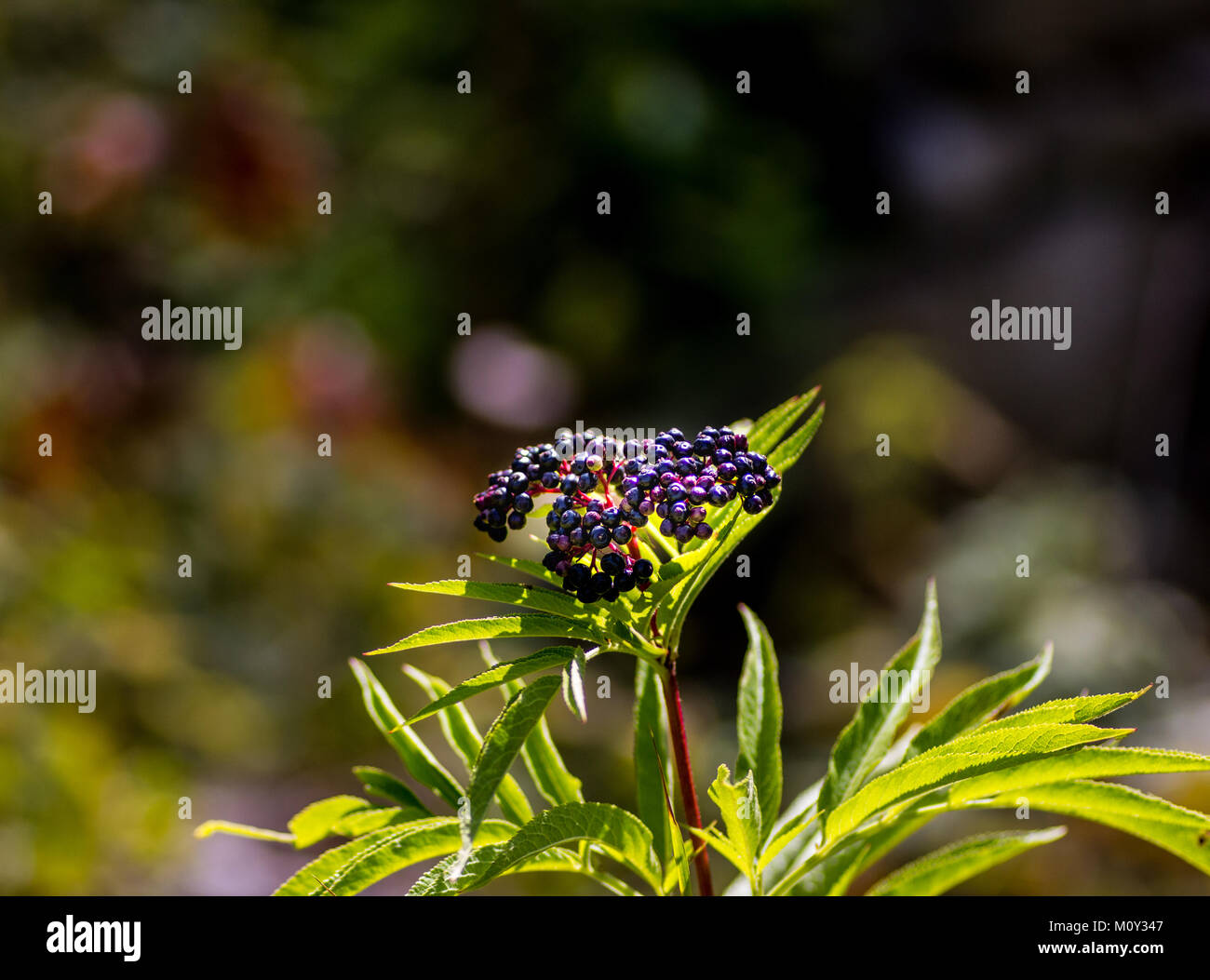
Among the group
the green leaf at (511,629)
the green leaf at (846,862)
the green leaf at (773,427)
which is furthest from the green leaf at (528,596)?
the green leaf at (846,862)

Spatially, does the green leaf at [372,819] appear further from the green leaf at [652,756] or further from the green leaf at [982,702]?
the green leaf at [982,702]

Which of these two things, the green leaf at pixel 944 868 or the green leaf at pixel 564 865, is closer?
the green leaf at pixel 564 865

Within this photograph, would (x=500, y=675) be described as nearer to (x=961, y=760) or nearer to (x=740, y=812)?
(x=740, y=812)

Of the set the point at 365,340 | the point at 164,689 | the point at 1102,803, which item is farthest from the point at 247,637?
the point at 1102,803

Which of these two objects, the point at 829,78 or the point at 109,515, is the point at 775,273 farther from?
the point at 109,515

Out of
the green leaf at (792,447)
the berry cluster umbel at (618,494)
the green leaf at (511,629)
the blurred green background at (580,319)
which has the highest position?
the blurred green background at (580,319)

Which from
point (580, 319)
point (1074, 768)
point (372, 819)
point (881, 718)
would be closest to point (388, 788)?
point (372, 819)
